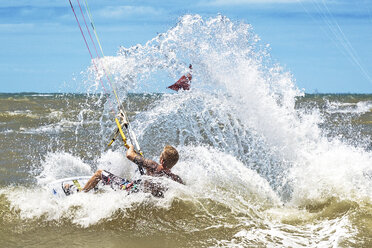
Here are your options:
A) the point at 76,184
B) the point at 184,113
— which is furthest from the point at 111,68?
the point at 76,184

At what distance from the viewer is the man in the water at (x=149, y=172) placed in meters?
6.13

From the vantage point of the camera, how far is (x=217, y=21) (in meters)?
8.08

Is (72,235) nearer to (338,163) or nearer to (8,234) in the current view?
(8,234)

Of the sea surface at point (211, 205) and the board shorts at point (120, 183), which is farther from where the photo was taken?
the board shorts at point (120, 183)

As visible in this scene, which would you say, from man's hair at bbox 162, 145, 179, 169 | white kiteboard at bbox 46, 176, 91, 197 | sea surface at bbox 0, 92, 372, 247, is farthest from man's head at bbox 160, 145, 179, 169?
white kiteboard at bbox 46, 176, 91, 197

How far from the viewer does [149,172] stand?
6.20 m

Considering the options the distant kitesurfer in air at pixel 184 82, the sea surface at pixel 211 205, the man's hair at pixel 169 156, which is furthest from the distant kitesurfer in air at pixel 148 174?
the distant kitesurfer in air at pixel 184 82

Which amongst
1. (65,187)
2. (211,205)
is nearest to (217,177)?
(211,205)

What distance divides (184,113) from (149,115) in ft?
3.11

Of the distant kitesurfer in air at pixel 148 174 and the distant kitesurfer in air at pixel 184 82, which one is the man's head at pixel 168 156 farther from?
the distant kitesurfer in air at pixel 184 82

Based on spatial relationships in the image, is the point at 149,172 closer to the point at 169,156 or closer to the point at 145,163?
the point at 145,163

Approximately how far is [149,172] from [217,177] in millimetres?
1894

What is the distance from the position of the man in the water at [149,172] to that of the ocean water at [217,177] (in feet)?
0.47

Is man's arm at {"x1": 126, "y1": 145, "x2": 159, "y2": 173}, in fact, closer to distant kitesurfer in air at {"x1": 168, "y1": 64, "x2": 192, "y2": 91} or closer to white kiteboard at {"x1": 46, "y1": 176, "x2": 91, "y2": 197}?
white kiteboard at {"x1": 46, "y1": 176, "x2": 91, "y2": 197}
